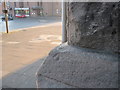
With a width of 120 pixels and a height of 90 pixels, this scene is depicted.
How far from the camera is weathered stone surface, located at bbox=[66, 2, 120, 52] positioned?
77cm

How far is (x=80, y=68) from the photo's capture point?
0.82 metres

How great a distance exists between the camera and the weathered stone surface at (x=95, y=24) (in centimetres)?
77

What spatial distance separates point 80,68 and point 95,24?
0.68ft

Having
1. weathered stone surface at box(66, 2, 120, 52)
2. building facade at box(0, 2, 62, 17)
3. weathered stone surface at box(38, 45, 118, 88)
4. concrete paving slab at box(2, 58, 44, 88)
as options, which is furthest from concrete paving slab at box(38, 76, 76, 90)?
building facade at box(0, 2, 62, 17)

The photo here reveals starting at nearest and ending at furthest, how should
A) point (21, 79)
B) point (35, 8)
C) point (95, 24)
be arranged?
point (95, 24)
point (21, 79)
point (35, 8)

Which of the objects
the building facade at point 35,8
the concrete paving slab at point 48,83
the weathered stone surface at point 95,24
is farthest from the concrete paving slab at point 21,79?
the building facade at point 35,8

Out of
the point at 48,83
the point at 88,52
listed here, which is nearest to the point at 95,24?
the point at 88,52

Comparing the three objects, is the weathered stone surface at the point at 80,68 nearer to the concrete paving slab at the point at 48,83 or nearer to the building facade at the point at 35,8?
the concrete paving slab at the point at 48,83

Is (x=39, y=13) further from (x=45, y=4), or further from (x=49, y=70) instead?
(x=49, y=70)

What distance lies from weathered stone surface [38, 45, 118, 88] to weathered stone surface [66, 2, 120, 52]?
4 cm

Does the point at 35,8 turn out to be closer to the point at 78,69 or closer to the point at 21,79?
the point at 21,79

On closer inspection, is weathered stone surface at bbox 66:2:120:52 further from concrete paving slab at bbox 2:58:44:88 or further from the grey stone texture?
concrete paving slab at bbox 2:58:44:88

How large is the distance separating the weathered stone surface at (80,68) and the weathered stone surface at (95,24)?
41mm

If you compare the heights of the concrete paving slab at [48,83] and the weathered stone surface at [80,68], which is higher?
the weathered stone surface at [80,68]
